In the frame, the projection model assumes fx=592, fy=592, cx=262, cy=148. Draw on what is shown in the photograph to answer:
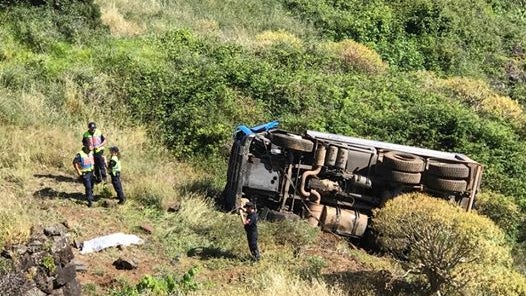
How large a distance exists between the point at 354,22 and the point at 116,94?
1180cm

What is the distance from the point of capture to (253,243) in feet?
31.2

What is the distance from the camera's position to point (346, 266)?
9.99 m

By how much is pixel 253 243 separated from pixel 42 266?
3433 mm

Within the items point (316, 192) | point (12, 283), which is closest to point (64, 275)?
point (12, 283)

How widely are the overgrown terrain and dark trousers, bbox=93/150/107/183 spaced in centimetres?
43

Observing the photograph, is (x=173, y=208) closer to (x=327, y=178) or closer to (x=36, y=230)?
(x=327, y=178)

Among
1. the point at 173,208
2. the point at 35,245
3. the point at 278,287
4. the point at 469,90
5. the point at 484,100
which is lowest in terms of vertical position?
the point at 173,208

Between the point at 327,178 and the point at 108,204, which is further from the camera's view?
the point at 327,178

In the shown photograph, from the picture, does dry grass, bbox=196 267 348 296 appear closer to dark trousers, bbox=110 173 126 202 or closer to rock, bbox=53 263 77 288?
rock, bbox=53 263 77 288

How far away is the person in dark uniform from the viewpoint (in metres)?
9.44

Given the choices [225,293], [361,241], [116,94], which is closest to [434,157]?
[361,241]

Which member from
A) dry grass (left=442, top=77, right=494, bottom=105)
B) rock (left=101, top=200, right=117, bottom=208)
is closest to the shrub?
dry grass (left=442, top=77, right=494, bottom=105)

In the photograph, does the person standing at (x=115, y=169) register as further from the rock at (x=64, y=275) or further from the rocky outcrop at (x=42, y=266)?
the rock at (x=64, y=275)

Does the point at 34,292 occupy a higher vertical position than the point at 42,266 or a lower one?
lower
